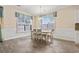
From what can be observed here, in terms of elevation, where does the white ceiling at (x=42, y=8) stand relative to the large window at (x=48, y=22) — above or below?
above

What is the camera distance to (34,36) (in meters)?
2.26

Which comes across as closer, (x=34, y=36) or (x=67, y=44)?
(x=67, y=44)

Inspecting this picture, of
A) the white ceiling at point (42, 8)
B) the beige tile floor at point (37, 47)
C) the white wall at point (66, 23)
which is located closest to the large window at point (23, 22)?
the white ceiling at point (42, 8)

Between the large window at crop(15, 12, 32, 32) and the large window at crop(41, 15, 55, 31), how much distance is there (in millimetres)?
257

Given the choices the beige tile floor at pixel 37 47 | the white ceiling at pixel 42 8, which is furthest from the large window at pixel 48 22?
the beige tile floor at pixel 37 47

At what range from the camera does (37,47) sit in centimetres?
218

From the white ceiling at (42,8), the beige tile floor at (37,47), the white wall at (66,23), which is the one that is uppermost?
the white ceiling at (42,8)

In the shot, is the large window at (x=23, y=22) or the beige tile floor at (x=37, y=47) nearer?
the beige tile floor at (x=37, y=47)

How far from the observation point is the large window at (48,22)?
2.21 metres

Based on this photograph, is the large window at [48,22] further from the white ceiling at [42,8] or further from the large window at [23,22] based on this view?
the large window at [23,22]

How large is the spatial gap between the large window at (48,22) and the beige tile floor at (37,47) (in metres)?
0.25
